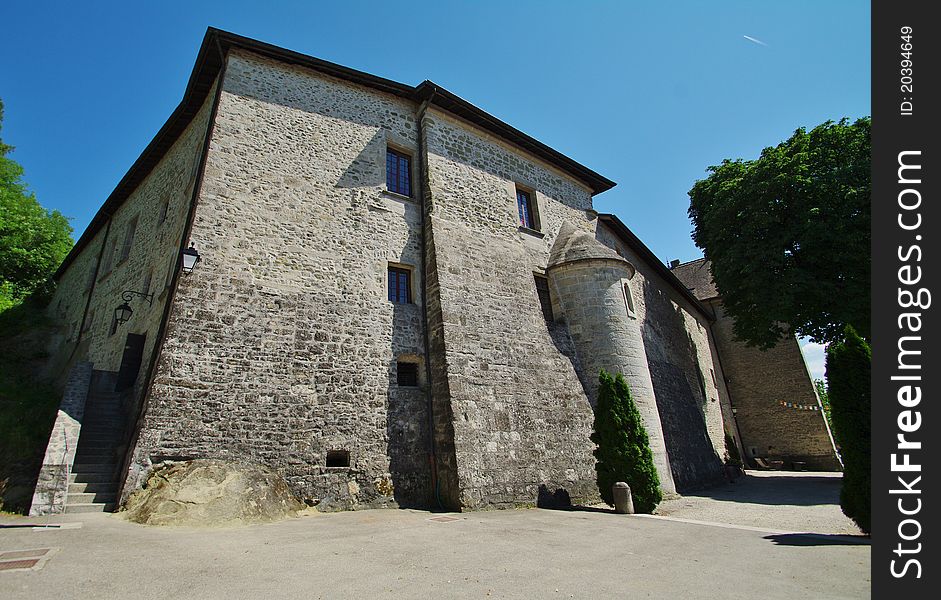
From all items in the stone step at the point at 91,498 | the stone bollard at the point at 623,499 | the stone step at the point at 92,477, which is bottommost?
the stone bollard at the point at 623,499

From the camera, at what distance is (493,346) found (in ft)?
33.3

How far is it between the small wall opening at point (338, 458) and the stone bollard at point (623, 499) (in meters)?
5.14

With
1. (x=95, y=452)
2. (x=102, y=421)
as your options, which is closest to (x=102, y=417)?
(x=102, y=421)

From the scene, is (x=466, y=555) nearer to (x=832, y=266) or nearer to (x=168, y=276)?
(x=168, y=276)

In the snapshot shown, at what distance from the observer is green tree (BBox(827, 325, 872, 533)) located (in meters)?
5.11

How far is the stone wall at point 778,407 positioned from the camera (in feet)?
69.3

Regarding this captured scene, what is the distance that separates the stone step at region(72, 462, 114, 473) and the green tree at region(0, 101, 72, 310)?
12.3 metres

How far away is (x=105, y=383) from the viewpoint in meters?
9.46

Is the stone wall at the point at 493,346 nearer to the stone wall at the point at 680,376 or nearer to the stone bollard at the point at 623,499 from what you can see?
the stone bollard at the point at 623,499

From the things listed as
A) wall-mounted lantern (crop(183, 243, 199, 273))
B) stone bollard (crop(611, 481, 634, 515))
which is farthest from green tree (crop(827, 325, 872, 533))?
wall-mounted lantern (crop(183, 243, 199, 273))

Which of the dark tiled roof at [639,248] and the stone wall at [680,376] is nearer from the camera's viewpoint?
the stone wall at [680,376]

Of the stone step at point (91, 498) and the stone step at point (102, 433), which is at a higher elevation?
the stone step at point (102, 433)

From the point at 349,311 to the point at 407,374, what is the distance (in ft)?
6.35

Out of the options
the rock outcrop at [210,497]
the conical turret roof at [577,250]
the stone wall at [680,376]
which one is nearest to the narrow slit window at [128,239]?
the rock outcrop at [210,497]
